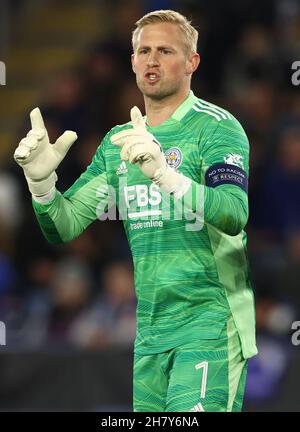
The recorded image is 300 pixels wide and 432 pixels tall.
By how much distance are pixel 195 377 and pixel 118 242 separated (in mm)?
4809

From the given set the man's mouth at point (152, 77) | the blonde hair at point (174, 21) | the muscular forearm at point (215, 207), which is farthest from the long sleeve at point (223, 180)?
the blonde hair at point (174, 21)

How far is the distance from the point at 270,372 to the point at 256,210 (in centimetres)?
186

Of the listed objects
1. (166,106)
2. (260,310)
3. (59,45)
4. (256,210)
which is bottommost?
(260,310)

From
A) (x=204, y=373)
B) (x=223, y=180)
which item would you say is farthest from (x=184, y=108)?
(x=204, y=373)

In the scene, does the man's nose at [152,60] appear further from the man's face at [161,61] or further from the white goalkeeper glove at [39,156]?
the white goalkeeper glove at [39,156]

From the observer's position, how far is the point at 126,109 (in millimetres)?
9812

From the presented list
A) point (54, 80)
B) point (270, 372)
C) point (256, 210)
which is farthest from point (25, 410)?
point (54, 80)

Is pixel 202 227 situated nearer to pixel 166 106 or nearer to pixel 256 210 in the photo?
pixel 166 106

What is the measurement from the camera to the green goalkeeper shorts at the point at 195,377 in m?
4.88

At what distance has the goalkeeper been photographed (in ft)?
16.1

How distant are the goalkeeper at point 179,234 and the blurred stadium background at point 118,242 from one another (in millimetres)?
2739

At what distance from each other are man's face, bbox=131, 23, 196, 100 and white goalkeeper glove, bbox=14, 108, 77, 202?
43 cm

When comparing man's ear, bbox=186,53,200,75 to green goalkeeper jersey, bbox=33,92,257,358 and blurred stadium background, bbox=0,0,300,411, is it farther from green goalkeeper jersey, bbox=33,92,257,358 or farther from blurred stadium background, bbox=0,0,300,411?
blurred stadium background, bbox=0,0,300,411

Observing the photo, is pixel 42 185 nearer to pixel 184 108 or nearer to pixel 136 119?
pixel 136 119
